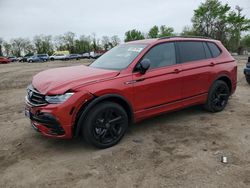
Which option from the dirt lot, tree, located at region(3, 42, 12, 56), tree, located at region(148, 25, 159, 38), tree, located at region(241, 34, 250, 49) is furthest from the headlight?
tree, located at region(3, 42, 12, 56)

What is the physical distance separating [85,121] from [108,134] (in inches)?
19.9

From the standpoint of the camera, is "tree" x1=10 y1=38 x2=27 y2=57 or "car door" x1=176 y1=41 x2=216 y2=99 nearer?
"car door" x1=176 y1=41 x2=216 y2=99

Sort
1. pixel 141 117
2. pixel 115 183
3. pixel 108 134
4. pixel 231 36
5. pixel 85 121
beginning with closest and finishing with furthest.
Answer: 1. pixel 115 183
2. pixel 85 121
3. pixel 108 134
4. pixel 141 117
5. pixel 231 36

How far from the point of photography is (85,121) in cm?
358

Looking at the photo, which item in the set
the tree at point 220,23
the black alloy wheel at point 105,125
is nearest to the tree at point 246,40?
the tree at point 220,23

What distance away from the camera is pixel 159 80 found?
425cm

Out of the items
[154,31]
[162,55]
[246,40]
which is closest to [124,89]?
[162,55]

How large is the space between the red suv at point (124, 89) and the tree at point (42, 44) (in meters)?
78.0

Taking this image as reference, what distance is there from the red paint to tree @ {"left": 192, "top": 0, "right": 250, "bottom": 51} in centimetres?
5362

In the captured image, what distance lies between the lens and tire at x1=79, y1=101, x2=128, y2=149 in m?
3.60

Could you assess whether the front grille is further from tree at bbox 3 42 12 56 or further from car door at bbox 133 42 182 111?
tree at bbox 3 42 12 56

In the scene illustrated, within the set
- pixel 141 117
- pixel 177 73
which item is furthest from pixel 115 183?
pixel 177 73

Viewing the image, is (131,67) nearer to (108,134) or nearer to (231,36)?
(108,134)

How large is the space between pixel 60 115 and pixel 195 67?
2.90m
